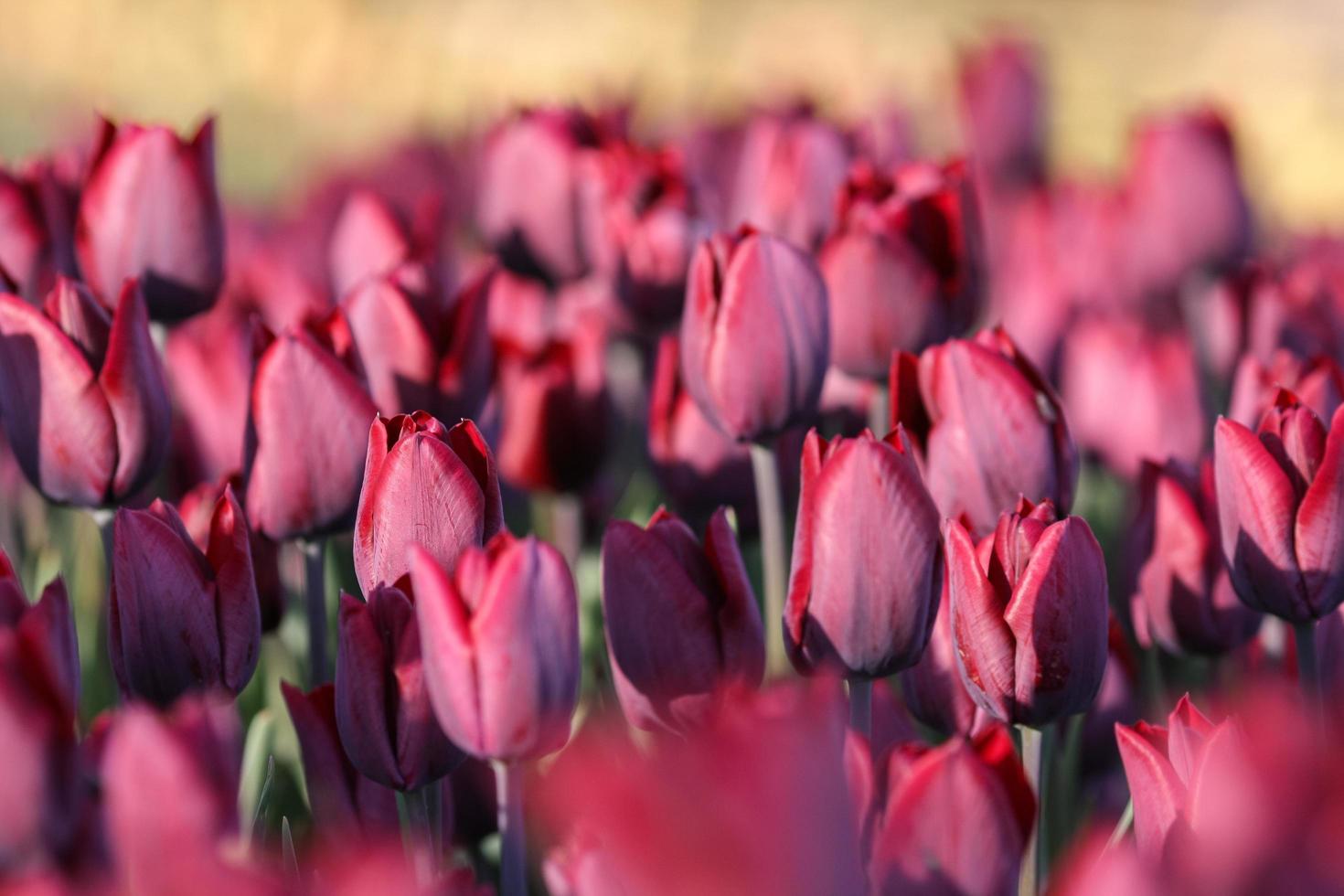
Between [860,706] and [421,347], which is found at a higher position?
[421,347]

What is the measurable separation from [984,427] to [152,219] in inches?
17.6

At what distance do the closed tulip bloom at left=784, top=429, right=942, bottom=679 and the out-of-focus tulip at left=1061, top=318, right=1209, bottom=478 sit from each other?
1.11 feet

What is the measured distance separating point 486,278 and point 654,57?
10.6 feet

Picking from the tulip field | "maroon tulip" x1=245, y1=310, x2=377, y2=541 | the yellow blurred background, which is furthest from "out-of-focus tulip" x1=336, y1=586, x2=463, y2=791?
the yellow blurred background

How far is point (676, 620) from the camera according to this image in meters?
0.57

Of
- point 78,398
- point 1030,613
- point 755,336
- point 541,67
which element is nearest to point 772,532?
point 755,336

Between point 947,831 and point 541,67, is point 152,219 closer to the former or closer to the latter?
point 947,831

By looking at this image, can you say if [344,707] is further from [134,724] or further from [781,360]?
[781,360]

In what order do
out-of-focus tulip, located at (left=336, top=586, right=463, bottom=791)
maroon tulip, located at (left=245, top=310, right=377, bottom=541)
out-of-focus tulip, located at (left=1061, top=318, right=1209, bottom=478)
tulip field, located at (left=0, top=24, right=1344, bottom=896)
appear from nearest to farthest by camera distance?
tulip field, located at (left=0, top=24, right=1344, bottom=896) → out-of-focus tulip, located at (left=336, top=586, right=463, bottom=791) → maroon tulip, located at (left=245, top=310, right=377, bottom=541) → out-of-focus tulip, located at (left=1061, top=318, right=1209, bottom=478)

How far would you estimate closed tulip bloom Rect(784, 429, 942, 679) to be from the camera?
0.56 metres

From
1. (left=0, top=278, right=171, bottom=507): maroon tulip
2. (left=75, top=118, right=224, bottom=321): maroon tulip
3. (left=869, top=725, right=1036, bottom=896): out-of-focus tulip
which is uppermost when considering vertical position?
(left=75, top=118, right=224, bottom=321): maroon tulip

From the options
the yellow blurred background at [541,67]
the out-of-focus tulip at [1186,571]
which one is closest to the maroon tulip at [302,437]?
the out-of-focus tulip at [1186,571]

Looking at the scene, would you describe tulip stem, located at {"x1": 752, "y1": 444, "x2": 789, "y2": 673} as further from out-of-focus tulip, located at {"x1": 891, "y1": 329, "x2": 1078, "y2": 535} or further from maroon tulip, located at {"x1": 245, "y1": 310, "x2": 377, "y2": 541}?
maroon tulip, located at {"x1": 245, "y1": 310, "x2": 377, "y2": 541}

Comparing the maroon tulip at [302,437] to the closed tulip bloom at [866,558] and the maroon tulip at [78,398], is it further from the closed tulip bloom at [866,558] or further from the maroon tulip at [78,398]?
the closed tulip bloom at [866,558]
